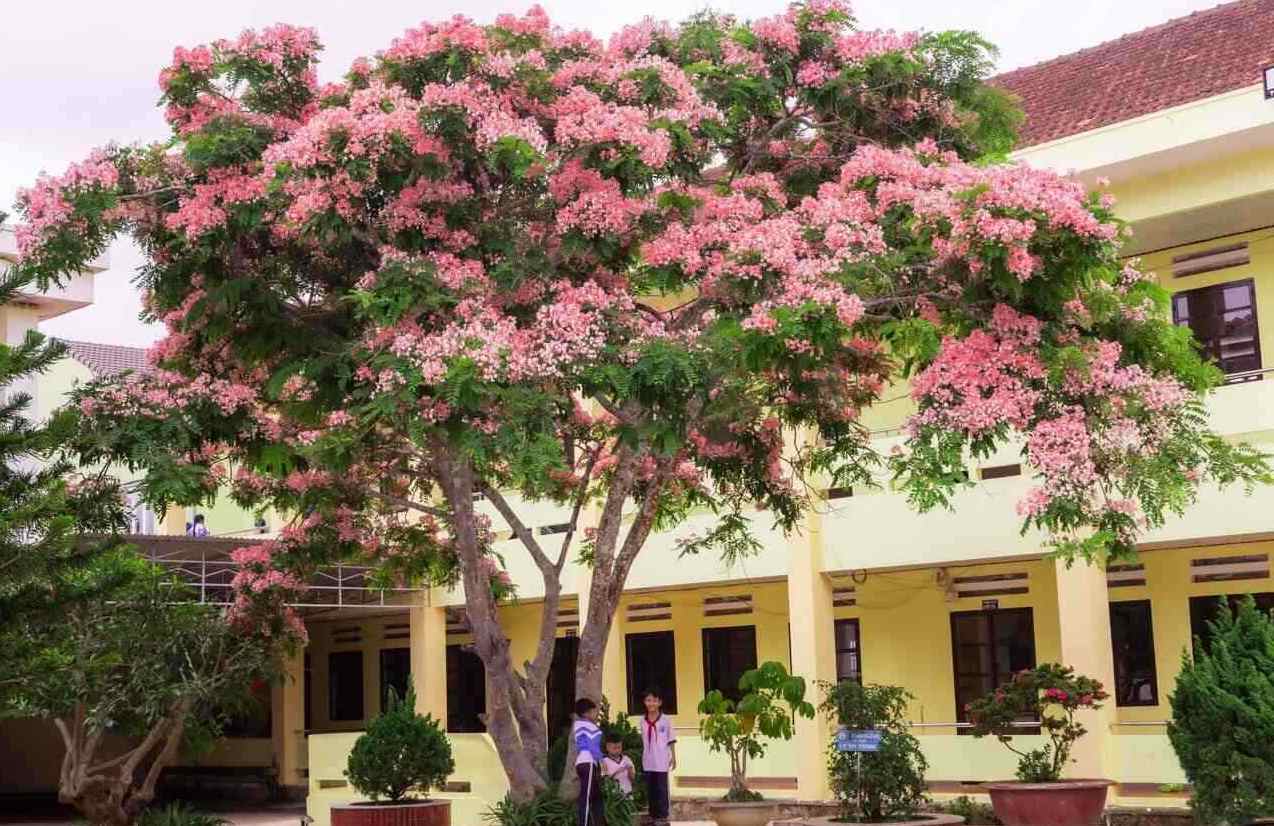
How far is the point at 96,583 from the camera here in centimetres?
1162

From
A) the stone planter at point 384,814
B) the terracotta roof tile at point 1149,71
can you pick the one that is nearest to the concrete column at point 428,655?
the stone planter at point 384,814

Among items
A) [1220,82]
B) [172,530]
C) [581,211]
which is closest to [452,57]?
[581,211]

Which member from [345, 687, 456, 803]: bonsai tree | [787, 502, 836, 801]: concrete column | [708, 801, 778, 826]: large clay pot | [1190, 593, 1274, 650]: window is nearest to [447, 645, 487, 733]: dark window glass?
[787, 502, 836, 801]: concrete column

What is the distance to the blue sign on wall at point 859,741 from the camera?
13845 millimetres

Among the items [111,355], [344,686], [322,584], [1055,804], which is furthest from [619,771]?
[111,355]

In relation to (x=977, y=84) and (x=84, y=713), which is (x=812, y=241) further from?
(x=84, y=713)

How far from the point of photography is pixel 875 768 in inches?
549

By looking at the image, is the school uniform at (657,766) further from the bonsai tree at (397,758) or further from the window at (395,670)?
the window at (395,670)

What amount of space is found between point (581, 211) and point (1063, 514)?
11.2ft

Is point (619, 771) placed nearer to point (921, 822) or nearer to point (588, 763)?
point (588, 763)

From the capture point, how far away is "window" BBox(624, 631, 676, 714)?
73.1 ft

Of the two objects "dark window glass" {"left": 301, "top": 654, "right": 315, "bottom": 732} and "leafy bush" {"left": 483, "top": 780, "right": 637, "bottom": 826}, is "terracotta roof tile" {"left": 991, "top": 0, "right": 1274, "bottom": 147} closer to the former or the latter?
"leafy bush" {"left": 483, "top": 780, "right": 637, "bottom": 826}

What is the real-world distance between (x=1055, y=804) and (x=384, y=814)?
6.15m

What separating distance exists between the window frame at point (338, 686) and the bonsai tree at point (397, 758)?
10777 millimetres
